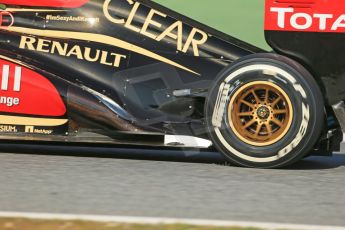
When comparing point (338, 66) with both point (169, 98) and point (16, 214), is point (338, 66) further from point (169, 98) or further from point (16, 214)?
point (16, 214)

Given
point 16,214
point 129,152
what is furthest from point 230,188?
point 129,152

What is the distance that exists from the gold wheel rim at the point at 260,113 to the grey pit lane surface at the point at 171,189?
303 mm

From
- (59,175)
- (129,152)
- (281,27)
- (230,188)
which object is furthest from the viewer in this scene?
(129,152)

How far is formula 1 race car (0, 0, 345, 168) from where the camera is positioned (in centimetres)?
718

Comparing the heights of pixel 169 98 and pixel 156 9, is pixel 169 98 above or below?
below

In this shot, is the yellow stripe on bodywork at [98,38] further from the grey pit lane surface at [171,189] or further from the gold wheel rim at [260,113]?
the grey pit lane surface at [171,189]

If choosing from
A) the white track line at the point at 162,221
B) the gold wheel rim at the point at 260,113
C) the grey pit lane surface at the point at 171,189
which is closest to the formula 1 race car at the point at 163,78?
the gold wheel rim at the point at 260,113

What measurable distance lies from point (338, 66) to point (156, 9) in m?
1.64

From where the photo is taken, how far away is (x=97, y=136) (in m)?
7.59

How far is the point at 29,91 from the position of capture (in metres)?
7.55

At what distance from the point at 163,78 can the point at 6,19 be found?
1498 mm

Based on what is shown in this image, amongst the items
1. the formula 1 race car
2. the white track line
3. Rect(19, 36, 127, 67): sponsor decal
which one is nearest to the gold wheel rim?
the formula 1 race car

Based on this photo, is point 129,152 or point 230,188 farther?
point 129,152

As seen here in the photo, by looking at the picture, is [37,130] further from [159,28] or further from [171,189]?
[171,189]
